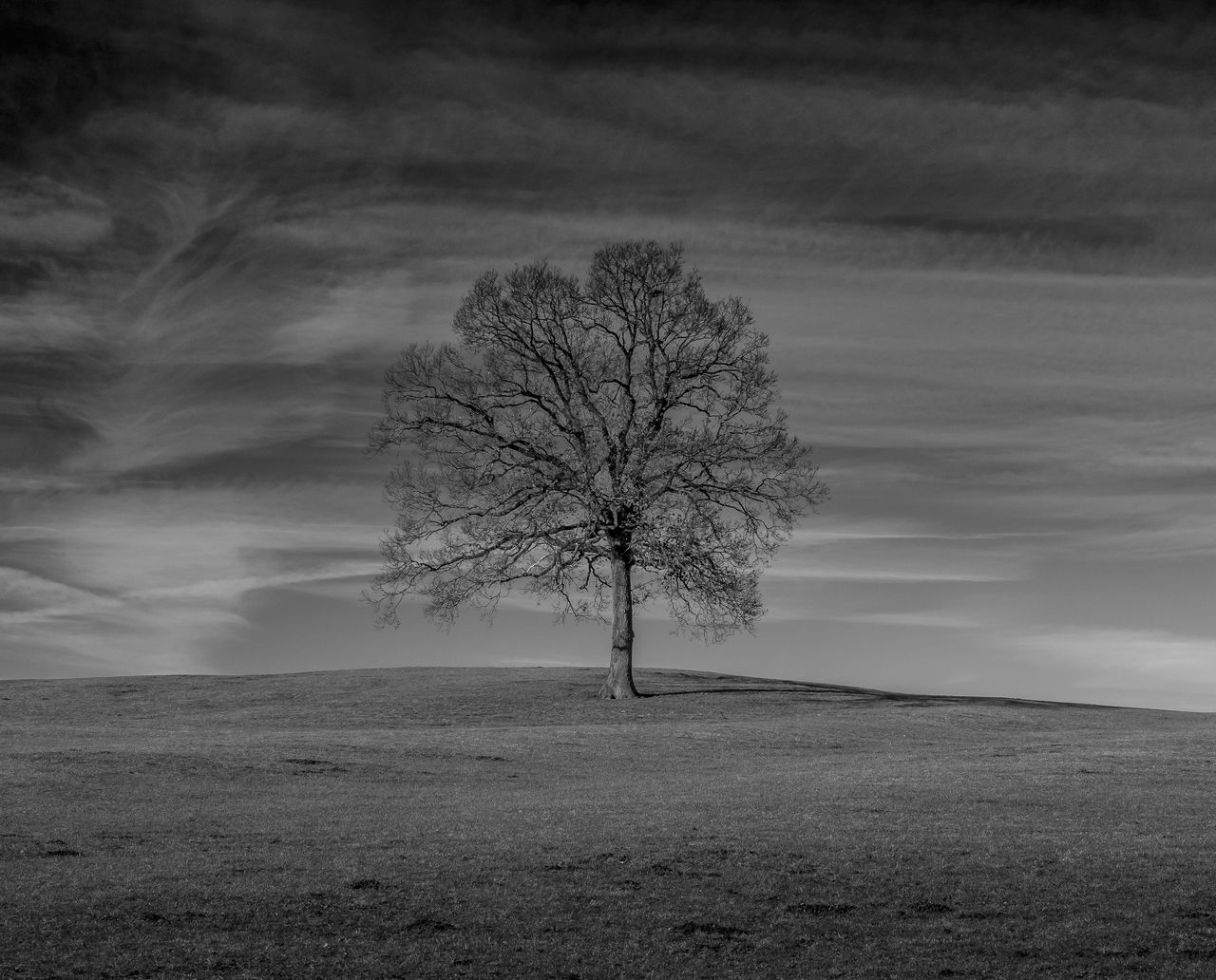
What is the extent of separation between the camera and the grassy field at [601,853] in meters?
12.7

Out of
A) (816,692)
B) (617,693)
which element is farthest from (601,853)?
(816,692)

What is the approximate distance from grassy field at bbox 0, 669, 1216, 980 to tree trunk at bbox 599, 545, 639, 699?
369 inches

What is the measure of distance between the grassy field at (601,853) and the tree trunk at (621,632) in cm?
937

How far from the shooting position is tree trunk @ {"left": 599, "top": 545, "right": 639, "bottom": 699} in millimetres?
47156

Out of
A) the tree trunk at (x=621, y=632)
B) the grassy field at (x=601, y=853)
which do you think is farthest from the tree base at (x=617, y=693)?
the grassy field at (x=601, y=853)

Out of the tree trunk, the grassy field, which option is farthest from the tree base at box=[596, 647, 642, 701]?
the grassy field

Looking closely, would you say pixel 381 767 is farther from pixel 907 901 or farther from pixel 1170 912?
pixel 1170 912

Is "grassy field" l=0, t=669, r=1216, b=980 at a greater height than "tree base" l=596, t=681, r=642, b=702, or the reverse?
"tree base" l=596, t=681, r=642, b=702

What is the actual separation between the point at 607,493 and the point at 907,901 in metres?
30.3

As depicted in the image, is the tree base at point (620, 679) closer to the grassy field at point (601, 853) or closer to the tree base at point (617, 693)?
the tree base at point (617, 693)

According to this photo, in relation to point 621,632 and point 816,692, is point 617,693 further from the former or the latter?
point 816,692

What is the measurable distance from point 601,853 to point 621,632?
30.3 m

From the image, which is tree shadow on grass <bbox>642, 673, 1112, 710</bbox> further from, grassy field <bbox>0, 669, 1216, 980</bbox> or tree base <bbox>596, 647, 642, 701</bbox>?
grassy field <bbox>0, 669, 1216, 980</bbox>

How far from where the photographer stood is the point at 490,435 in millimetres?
46938
